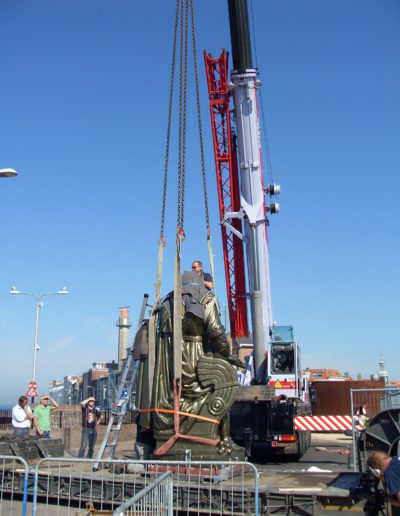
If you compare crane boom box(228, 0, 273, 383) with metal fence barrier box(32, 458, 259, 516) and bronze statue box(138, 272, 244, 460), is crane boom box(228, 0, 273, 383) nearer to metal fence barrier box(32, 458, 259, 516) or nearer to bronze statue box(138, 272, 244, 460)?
bronze statue box(138, 272, 244, 460)

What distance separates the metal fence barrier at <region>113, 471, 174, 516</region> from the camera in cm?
459

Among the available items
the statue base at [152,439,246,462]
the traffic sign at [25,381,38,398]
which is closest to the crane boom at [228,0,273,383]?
the statue base at [152,439,246,462]

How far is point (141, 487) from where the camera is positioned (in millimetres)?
7160

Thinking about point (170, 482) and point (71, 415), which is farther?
point (71, 415)

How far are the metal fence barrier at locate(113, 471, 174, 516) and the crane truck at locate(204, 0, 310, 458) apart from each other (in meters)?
6.83

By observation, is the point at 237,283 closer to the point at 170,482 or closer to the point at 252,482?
the point at 252,482

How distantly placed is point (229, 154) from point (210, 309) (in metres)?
10.9

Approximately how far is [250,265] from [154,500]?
11650 mm

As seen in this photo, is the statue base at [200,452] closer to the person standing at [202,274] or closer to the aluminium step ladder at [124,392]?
the aluminium step ladder at [124,392]

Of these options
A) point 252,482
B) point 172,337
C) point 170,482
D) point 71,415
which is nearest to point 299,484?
point 252,482

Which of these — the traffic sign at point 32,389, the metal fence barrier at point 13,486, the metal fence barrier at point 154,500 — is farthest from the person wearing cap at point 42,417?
the traffic sign at point 32,389

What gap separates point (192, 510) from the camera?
22.1ft

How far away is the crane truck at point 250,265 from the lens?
42.2 ft

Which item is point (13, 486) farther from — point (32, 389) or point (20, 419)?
point (32, 389)
